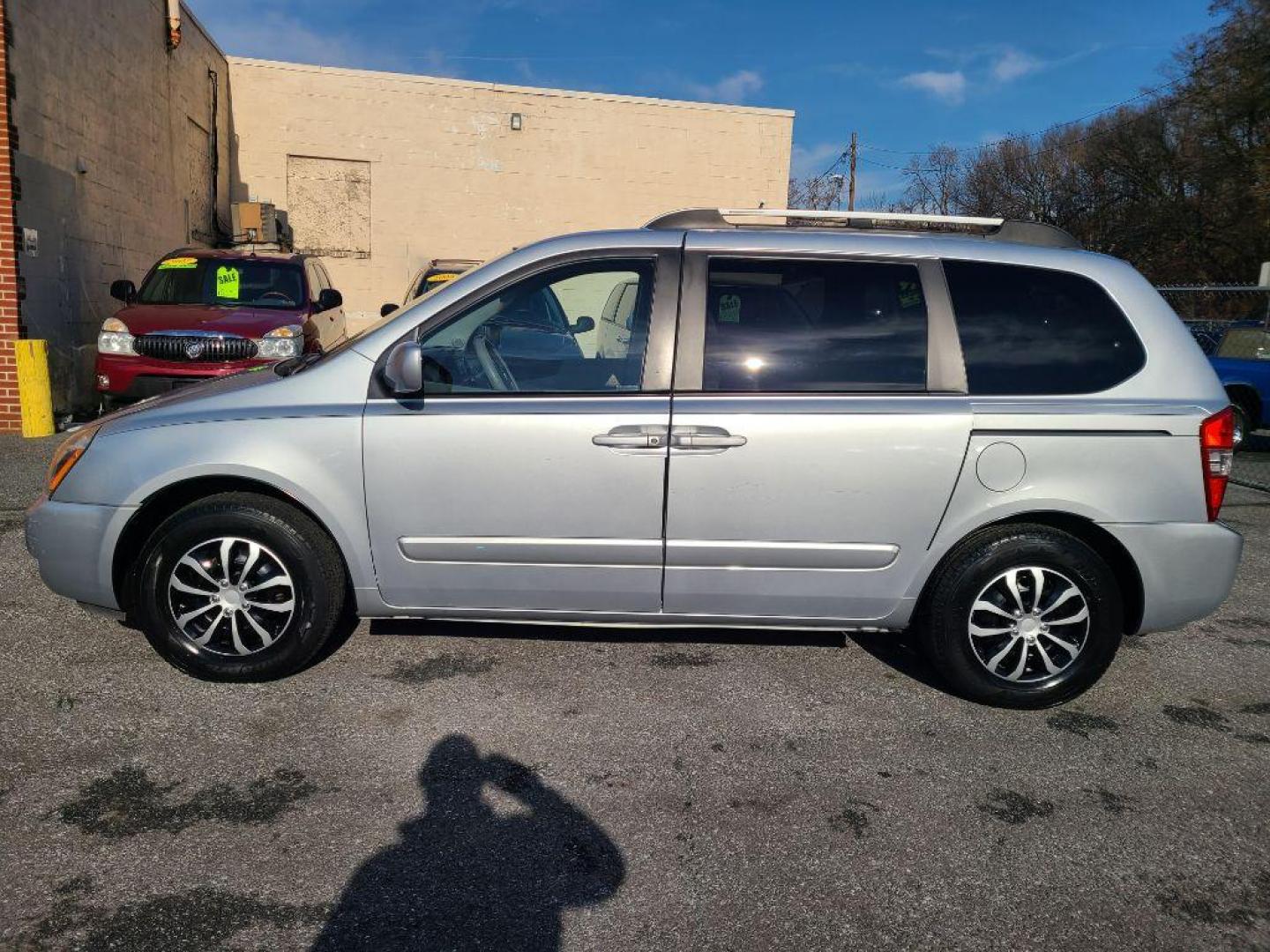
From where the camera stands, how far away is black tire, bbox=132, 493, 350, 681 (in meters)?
3.64

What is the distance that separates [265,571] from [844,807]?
7.76 feet

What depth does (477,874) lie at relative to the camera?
2609mm

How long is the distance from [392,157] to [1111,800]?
715 inches

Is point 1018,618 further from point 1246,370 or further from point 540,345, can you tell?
point 1246,370

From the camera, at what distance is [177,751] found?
324cm

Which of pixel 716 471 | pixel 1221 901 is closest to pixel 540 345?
pixel 716 471

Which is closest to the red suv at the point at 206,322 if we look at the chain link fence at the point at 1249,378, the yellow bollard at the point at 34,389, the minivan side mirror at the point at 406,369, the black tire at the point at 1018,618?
the yellow bollard at the point at 34,389

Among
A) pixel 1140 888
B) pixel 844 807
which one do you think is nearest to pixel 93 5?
pixel 844 807

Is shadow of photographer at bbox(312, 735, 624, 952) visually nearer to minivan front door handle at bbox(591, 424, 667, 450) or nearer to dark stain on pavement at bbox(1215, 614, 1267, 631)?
minivan front door handle at bbox(591, 424, 667, 450)

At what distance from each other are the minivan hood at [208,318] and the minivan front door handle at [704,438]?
A: 6.28 m

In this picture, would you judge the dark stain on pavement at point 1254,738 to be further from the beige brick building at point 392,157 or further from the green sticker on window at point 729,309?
the beige brick building at point 392,157

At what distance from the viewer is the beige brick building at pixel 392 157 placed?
14438 mm

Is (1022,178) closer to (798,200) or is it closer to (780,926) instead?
(798,200)

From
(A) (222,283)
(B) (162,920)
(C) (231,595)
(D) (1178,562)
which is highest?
(A) (222,283)
